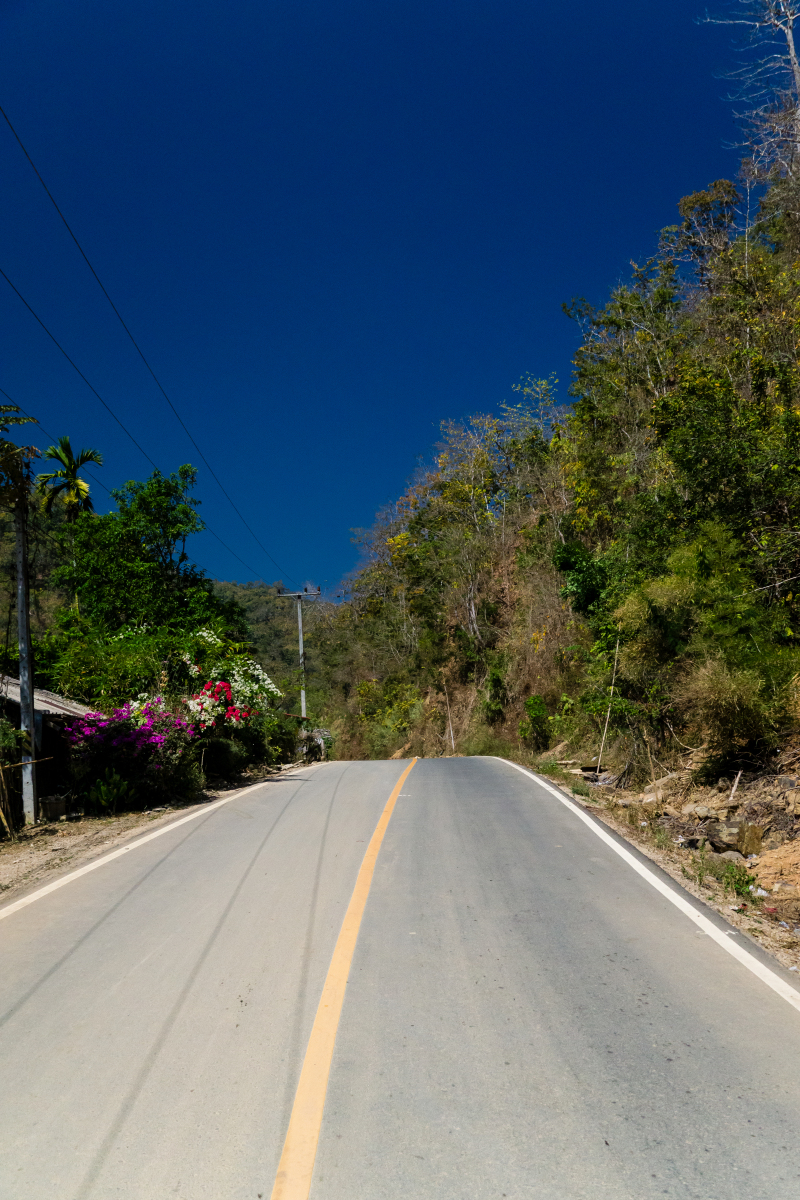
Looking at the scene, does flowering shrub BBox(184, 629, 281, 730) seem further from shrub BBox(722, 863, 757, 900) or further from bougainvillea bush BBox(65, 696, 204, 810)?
shrub BBox(722, 863, 757, 900)

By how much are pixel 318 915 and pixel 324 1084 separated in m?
2.70

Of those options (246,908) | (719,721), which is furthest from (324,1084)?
(719,721)

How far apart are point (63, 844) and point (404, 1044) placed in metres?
8.19

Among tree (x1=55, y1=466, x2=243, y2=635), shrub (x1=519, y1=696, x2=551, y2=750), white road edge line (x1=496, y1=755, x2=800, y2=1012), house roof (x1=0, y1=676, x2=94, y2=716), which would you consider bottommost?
white road edge line (x1=496, y1=755, x2=800, y2=1012)

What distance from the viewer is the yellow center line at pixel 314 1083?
10.2ft

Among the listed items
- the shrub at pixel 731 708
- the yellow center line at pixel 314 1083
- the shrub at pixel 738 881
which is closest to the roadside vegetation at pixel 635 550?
the shrub at pixel 731 708

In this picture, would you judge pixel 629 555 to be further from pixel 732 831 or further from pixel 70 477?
pixel 70 477

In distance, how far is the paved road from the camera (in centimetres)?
316

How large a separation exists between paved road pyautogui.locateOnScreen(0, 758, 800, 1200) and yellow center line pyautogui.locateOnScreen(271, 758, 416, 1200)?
0.05 meters

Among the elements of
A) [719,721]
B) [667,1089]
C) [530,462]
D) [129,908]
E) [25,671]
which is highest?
[530,462]

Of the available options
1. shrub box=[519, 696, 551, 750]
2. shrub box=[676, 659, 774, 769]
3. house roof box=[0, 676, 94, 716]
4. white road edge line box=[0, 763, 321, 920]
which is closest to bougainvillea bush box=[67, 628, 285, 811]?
house roof box=[0, 676, 94, 716]

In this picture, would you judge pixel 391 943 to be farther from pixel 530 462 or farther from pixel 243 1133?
pixel 530 462

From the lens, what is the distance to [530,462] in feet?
131

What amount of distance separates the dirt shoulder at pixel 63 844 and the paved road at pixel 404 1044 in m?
1.18
